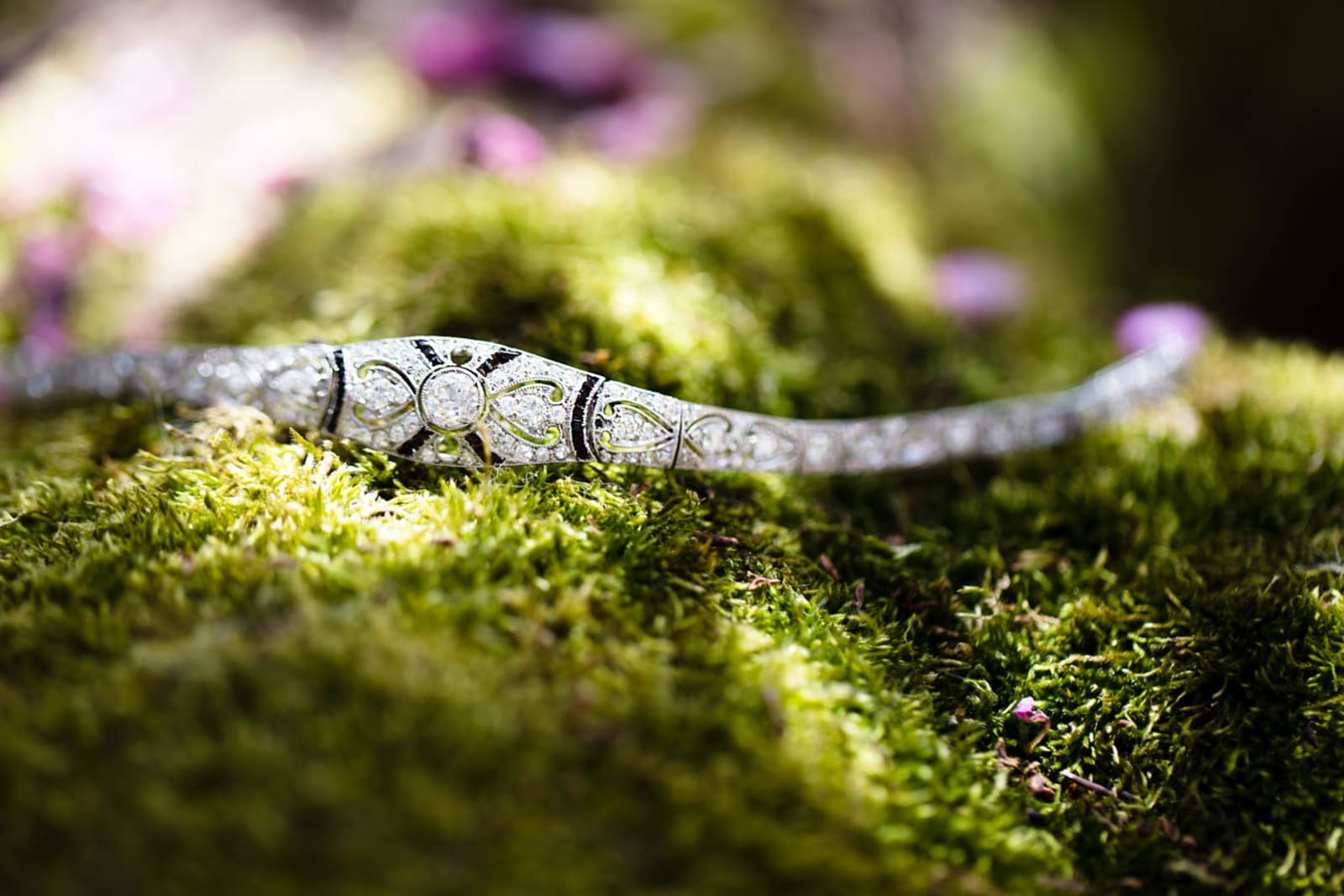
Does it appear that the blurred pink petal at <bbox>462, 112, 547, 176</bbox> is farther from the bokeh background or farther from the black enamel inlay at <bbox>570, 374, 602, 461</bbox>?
the black enamel inlay at <bbox>570, 374, 602, 461</bbox>

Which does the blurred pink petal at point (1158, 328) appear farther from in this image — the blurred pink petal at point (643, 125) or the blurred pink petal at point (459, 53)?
the blurred pink petal at point (459, 53)

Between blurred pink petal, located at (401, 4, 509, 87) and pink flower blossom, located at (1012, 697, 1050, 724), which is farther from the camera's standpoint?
blurred pink petal, located at (401, 4, 509, 87)

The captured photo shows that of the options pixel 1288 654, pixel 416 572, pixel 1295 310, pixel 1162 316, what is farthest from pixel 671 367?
pixel 1295 310

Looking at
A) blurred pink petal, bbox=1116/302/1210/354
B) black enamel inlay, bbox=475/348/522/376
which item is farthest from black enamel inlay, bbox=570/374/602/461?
blurred pink petal, bbox=1116/302/1210/354

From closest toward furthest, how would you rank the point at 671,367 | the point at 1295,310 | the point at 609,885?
1. the point at 609,885
2. the point at 671,367
3. the point at 1295,310

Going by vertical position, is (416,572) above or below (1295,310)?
below

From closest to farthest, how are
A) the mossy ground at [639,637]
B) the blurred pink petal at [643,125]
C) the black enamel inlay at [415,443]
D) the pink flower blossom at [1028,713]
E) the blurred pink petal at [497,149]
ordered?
1. the mossy ground at [639,637]
2. the pink flower blossom at [1028,713]
3. the black enamel inlay at [415,443]
4. the blurred pink petal at [497,149]
5. the blurred pink petal at [643,125]

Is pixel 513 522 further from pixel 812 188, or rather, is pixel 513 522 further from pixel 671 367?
pixel 812 188

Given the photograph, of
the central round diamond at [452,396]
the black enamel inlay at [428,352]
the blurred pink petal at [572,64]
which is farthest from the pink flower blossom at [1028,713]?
the blurred pink petal at [572,64]
